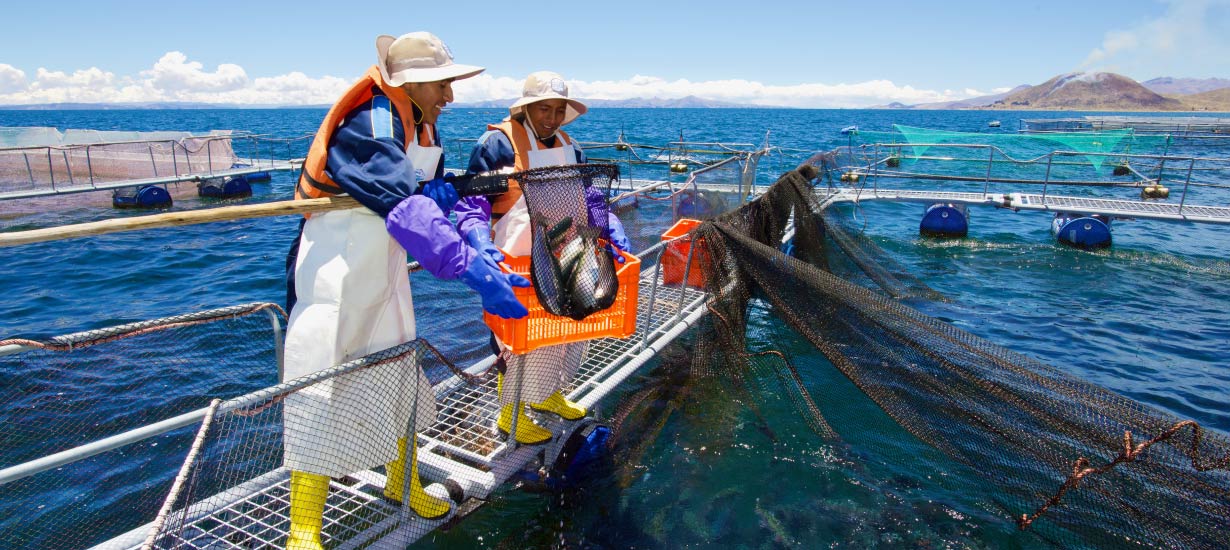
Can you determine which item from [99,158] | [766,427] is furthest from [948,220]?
[99,158]

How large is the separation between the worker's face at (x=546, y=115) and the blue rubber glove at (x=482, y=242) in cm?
92

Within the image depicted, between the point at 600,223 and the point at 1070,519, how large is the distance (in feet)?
9.52

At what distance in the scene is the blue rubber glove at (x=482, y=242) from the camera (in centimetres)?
322

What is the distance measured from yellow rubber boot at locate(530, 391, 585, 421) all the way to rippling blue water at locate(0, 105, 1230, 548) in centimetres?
52

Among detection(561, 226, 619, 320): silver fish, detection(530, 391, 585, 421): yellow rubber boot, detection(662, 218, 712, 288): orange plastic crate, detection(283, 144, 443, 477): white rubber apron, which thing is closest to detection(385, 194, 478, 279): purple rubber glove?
detection(283, 144, 443, 477): white rubber apron

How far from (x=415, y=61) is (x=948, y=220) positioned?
47.1 feet

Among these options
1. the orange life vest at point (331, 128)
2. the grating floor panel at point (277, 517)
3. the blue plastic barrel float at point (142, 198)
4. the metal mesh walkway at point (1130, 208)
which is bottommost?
the blue plastic barrel float at point (142, 198)

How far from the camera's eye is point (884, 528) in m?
4.41

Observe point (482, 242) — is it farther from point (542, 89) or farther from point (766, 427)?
point (766, 427)

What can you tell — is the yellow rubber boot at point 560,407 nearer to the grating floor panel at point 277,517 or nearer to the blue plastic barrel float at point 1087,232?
the grating floor panel at point 277,517

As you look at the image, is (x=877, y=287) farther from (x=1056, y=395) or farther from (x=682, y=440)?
(x=1056, y=395)

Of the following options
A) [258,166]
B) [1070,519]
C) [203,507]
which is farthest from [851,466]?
[258,166]

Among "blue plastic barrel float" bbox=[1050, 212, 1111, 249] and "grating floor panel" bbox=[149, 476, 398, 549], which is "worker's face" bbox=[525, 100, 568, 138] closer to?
"grating floor panel" bbox=[149, 476, 398, 549]

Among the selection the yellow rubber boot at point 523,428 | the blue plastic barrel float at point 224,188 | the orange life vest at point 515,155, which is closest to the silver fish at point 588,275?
the orange life vest at point 515,155
